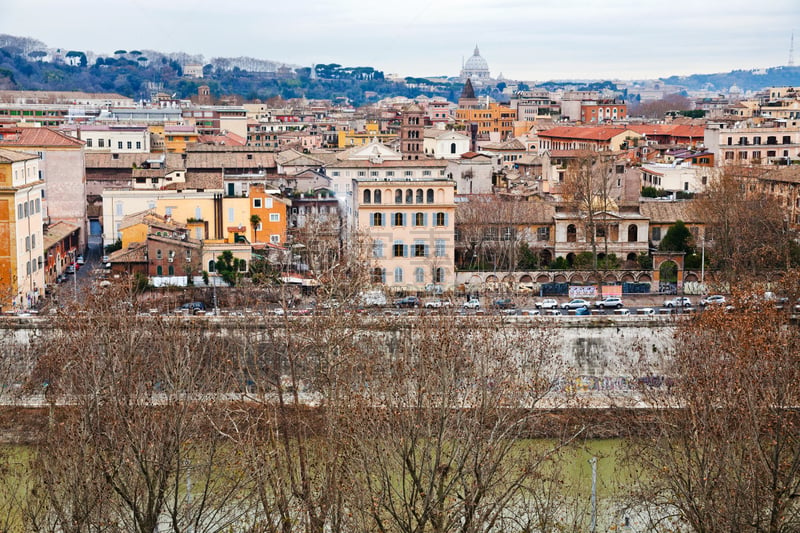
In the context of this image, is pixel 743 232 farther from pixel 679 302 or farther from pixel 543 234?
pixel 543 234

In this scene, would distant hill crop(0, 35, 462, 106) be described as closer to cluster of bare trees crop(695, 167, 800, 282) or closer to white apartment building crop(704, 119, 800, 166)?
white apartment building crop(704, 119, 800, 166)

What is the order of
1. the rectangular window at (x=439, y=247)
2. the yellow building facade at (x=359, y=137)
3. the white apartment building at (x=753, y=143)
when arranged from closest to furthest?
the rectangular window at (x=439, y=247), the white apartment building at (x=753, y=143), the yellow building facade at (x=359, y=137)

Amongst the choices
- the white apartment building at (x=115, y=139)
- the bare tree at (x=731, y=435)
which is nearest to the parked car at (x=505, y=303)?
the bare tree at (x=731, y=435)

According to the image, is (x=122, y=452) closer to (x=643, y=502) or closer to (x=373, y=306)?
(x=643, y=502)

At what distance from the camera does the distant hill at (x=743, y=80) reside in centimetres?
14338

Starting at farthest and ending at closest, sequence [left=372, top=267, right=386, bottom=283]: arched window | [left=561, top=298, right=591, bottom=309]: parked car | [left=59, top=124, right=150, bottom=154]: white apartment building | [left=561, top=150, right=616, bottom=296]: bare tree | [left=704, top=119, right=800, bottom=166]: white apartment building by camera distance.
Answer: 1. [left=59, top=124, right=150, bottom=154]: white apartment building
2. [left=704, top=119, right=800, bottom=166]: white apartment building
3. [left=561, top=150, right=616, bottom=296]: bare tree
4. [left=372, top=267, right=386, bottom=283]: arched window
5. [left=561, top=298, right=591, bottom=309]: parked car

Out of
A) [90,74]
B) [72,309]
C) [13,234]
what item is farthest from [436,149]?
[90,74]

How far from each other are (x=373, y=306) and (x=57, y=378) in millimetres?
4583

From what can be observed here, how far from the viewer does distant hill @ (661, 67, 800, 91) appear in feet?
470

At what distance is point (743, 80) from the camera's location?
6058 inches

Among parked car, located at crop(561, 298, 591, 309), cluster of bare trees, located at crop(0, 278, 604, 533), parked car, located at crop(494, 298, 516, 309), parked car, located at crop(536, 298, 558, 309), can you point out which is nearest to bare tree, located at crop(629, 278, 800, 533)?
cluster of bare trees, located at crop(0, 278, 604, 533)

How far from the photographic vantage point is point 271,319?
1525 centimetres

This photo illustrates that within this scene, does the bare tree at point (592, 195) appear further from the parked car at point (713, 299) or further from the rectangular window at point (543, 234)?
the parked car at point (713, 299)

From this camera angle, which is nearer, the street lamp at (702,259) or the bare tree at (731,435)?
the bare tree at (731,435)
